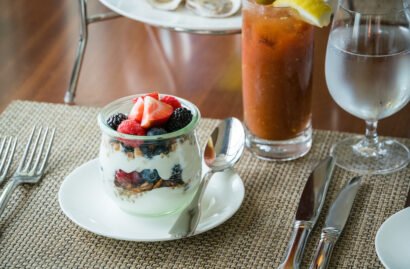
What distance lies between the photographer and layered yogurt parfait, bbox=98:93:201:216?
0.85m

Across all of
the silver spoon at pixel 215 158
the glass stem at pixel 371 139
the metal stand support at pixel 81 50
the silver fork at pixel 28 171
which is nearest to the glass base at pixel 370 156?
the glass stem at pixel 371 139

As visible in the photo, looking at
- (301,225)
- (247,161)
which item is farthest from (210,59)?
(301,225)

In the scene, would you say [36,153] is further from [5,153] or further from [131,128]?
[131,128]

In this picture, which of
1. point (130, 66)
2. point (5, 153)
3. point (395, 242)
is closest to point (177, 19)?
point (130, 66)

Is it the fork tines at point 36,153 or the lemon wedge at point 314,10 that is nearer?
the lemon wedge at point 314,10

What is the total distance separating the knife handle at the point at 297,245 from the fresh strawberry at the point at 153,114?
235mm

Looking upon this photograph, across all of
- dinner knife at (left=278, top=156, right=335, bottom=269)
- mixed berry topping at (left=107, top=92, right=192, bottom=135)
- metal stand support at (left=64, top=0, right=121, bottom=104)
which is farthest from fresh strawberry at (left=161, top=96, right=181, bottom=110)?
metal stand support at (left=64, top=0, right=121, bottom=104)

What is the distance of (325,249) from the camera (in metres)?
0.83

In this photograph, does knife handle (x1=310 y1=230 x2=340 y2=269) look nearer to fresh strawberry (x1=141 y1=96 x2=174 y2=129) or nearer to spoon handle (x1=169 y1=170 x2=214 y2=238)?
spoon handle (x1=169 y1=170 x2=214 y2=238)

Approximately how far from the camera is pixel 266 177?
1.04 m

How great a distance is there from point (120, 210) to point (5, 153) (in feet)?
0.97

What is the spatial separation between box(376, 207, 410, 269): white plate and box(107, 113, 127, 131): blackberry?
1.23 ft

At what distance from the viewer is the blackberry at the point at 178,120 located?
2.86 feet

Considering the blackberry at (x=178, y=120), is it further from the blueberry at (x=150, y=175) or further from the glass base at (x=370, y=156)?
the glass base at (x=370, y=156)
